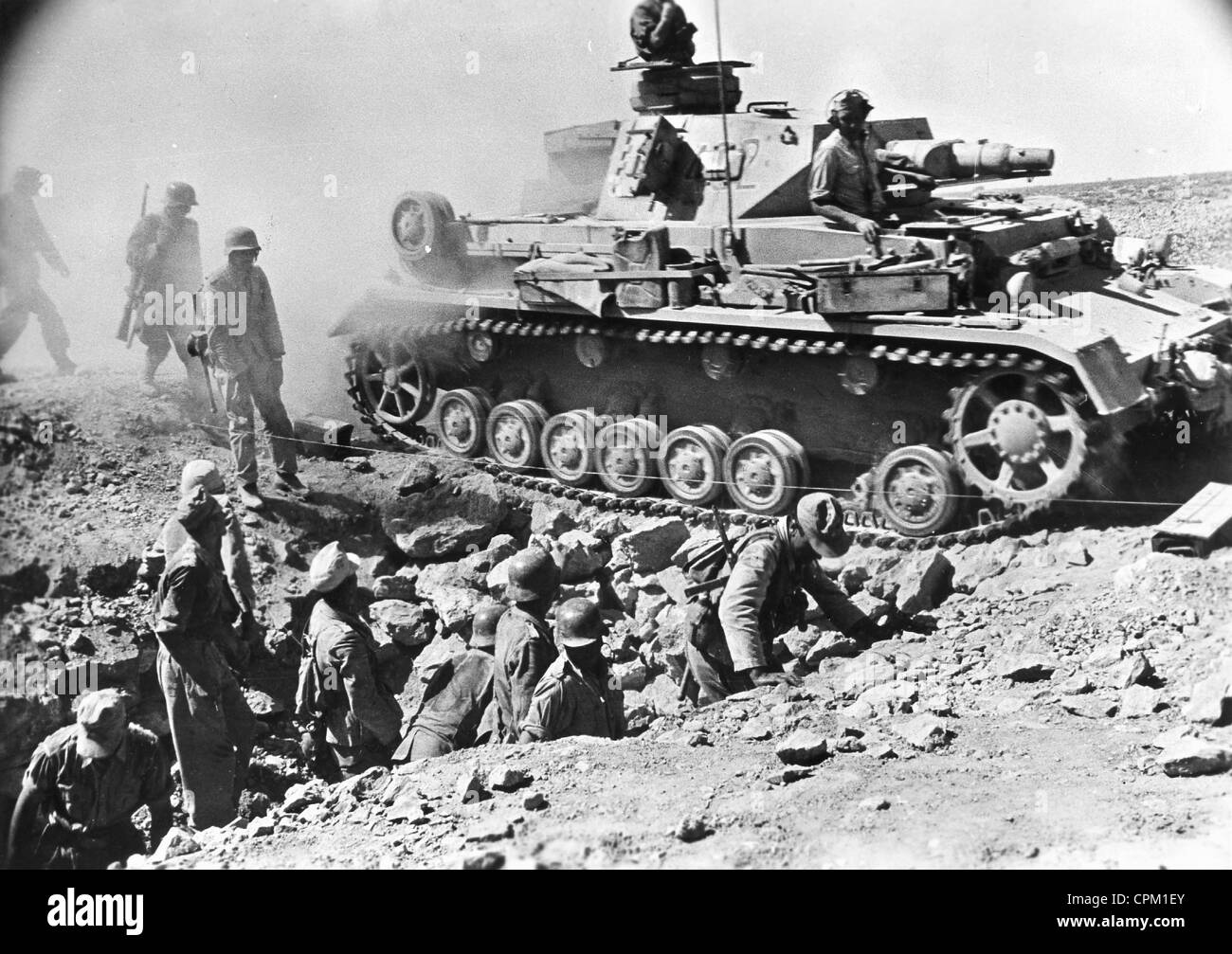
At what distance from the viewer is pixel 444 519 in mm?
11312

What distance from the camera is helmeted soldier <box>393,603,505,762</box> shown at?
27.4 ft

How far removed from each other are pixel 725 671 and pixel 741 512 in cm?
260

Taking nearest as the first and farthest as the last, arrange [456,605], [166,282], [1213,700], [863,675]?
1. [1213,700]
2. [863,675]
3. [456,605]
4. [166,282]

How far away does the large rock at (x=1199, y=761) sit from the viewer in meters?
6.62

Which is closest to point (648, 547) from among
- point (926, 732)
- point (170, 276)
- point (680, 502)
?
point (680, 502)

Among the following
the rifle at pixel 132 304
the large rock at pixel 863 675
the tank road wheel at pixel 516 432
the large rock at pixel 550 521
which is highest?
the rifle at pixel 132 304

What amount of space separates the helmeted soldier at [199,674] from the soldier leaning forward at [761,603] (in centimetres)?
292

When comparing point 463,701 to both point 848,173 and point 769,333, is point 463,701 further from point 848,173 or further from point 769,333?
point 848,173

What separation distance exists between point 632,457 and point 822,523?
10.3 feet

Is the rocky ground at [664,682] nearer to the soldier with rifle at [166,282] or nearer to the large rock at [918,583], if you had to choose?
the large rock at [918,583]

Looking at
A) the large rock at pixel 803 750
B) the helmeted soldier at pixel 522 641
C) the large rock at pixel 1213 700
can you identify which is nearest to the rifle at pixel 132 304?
the helmeted soldier at pixel 522 641

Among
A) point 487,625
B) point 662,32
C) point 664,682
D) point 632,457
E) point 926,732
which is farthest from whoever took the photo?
point 662,32

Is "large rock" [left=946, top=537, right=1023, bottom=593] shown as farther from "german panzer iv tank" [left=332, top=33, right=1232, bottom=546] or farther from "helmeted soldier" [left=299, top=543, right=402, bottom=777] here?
"helmeted soldier" [left=299, top=543, right=402, bottom=777]

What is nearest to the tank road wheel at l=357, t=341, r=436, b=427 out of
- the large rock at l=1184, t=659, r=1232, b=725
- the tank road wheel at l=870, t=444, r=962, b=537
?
the tank road wheel at l=870, t=444, r=962, b=537
